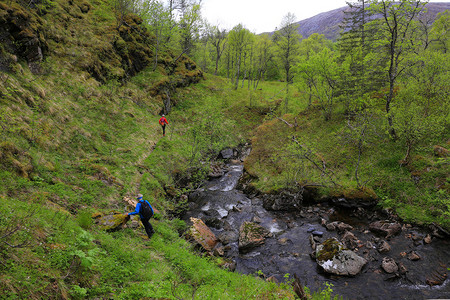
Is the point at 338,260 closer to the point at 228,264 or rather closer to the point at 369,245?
the point at 369,245

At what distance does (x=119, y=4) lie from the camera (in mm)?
27609

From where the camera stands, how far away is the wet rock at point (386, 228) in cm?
1201

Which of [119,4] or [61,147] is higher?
[119,4]

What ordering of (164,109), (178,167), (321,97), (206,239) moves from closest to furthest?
1. (206,239)
2. (178,167)
3. (321,97)
4. (164,109)

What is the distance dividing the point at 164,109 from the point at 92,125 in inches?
562

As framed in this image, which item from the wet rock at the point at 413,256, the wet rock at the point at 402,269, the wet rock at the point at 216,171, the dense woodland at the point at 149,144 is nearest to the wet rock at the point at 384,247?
the wet rock at the point at 413,256

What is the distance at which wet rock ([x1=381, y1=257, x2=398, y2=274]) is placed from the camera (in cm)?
958

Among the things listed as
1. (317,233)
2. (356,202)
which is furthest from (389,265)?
(356,202)

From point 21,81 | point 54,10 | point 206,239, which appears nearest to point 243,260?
point 206,239

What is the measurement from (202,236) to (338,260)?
734cm

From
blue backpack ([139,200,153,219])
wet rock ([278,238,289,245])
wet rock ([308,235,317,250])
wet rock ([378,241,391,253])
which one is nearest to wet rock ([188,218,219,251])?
blue backpack ([139,200,153,219])

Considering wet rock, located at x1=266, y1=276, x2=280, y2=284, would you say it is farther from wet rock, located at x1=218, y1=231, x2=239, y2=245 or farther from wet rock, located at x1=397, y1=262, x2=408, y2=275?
wet rock, located at x1=397, y1=262, x2=408, y2=275

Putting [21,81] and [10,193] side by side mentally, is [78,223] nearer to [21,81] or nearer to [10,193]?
[10,193]

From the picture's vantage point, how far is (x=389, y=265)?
9766mm
